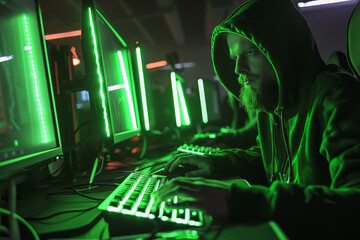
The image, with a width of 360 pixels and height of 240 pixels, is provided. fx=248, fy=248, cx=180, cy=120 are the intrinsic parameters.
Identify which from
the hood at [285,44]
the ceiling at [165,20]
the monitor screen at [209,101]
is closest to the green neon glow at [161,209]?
the hood at [285,44]

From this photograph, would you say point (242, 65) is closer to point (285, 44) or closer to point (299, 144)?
point (285, 44)

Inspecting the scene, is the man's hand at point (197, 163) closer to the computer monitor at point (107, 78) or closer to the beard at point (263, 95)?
the computer monitor at point (107, 78)

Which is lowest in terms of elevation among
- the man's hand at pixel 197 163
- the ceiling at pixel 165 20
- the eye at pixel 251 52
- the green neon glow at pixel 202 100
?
the man's hand at pixel 197 163

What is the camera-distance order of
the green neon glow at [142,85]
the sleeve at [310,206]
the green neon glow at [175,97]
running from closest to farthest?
the sleeve at [310,206] < the green neon glow at [142,85] < the green neon glow at [175,97]

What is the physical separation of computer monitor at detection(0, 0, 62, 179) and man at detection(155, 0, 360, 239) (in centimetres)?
33

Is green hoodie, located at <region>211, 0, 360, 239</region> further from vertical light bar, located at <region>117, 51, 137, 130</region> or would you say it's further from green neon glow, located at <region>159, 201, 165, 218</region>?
vertical light bar, located at <region>117, 51, 137, 130</region>

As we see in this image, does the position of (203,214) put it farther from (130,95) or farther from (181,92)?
(181,92)

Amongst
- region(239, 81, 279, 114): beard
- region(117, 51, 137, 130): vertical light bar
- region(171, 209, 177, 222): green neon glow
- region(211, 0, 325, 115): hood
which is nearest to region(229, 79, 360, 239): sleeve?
region(171, 209, 177, 222): green neon glow

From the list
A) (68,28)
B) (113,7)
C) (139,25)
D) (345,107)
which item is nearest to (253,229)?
(345,107)

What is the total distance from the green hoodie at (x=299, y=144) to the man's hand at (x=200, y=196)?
0.02 meters

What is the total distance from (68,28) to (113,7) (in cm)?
282

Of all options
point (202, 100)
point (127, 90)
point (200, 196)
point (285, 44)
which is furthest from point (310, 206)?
point (202, 100)

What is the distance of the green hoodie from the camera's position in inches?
18.5

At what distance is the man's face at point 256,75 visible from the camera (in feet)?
3.29
